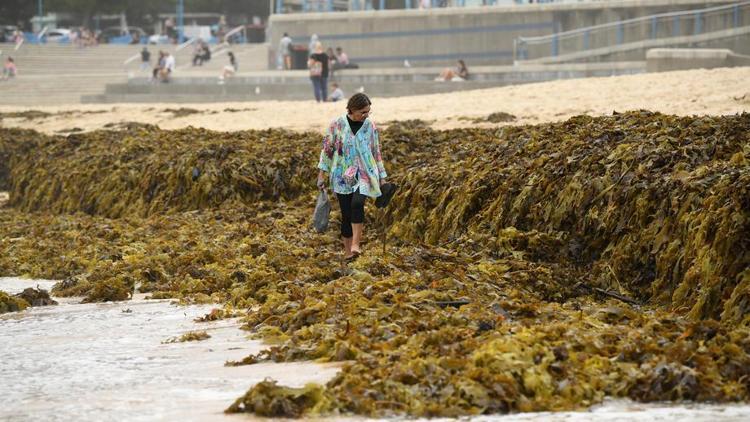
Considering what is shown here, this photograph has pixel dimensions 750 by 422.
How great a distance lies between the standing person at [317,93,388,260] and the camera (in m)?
11.5

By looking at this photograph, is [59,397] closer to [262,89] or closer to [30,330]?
[30,330]

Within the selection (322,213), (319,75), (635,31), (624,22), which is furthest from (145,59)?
(322,213)

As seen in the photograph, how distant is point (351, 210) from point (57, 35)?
6737 centimetres

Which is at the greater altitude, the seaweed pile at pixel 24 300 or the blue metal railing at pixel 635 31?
the blue metal railing at pixel 635 31

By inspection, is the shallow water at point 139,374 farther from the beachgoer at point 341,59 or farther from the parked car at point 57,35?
the parked car at point 57,35

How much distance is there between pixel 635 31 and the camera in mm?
37312

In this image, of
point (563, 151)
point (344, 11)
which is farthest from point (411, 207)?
point (344, 11)

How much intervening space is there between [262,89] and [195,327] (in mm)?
29643

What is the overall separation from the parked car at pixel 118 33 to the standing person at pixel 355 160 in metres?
61.8

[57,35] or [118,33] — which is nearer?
[57,35]

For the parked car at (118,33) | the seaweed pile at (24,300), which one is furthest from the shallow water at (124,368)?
the parked car at (118,33)

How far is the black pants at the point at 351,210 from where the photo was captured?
11688mm

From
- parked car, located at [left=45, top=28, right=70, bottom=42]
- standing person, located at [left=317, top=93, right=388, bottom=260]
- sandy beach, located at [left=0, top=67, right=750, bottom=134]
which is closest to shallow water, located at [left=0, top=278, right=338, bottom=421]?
standing person, located at [left=317, top=93, right=388, bottom=260]

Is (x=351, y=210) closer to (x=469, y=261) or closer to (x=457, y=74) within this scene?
(x=469, y=261)
